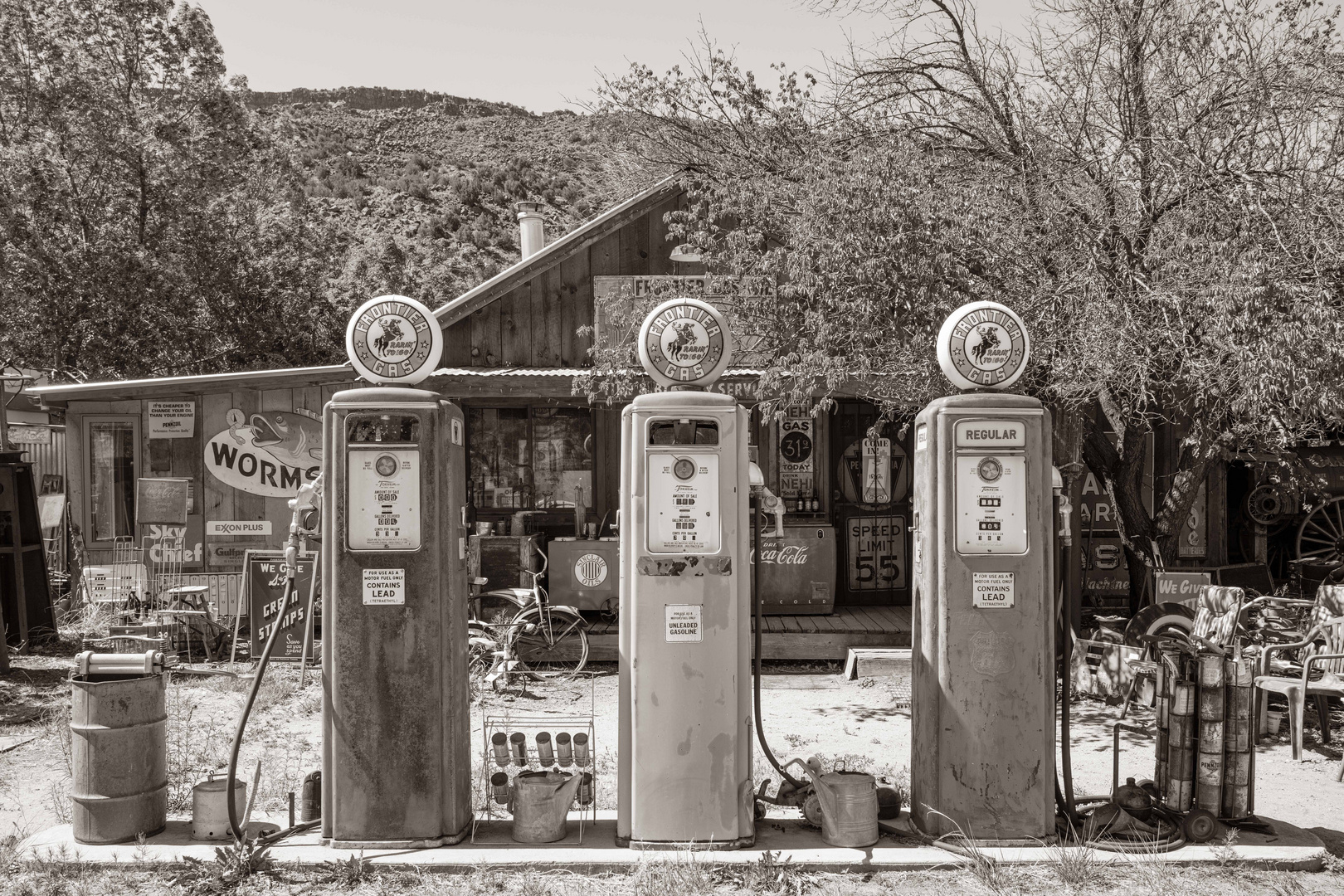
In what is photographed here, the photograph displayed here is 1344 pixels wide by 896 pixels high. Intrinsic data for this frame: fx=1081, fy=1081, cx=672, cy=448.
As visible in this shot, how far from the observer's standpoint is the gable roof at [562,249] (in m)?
11.6

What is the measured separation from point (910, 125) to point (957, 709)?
602 cm

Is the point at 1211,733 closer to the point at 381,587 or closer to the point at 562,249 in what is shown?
the point at 381,587

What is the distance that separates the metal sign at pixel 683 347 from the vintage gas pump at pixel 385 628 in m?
0.99

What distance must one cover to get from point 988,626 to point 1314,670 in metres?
3.83

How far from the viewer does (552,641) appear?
9.41 m

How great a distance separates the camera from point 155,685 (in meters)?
5.01

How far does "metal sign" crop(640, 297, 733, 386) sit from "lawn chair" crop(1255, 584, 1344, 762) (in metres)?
4.49

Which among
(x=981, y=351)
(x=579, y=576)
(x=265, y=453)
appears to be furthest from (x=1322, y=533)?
(x=265, y=453)

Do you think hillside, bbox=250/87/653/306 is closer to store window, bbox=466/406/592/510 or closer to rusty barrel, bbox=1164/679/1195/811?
store window, bbox=466/406/592/510

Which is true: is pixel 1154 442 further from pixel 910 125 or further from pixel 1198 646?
pixel 1198 646

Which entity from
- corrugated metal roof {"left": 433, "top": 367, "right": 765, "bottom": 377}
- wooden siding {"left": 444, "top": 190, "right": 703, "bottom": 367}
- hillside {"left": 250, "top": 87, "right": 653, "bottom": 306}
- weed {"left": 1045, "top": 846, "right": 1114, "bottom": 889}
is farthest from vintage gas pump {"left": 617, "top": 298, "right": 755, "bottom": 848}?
hillside {"left": 250, "top": 87, "right": 653, "bottom": 306}

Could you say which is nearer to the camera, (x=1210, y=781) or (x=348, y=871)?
(x=348, y=871)

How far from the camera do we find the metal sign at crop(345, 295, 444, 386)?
4812 millimetres

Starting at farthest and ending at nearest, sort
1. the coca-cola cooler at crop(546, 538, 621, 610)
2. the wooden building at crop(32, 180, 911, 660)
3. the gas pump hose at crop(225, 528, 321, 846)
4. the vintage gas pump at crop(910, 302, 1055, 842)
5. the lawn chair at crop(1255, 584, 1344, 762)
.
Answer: the wooden building at crop(32, 180, 911, 660)
the coca-cola cooler at crop(546, 538, 621, 610)
the lawn chair at crop(1255, 584, 1344, 762)
the vintage gas pump at crop(910, 302, 1055, 842)
the gas pump hose at crop(225, 528, 321, 846)
